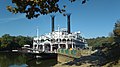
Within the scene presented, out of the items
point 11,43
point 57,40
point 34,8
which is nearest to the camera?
point 34,8

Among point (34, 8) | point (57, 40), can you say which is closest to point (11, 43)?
point (57, 40)

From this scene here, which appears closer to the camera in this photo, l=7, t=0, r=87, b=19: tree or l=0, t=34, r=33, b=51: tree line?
l=7, t=0, r=87, b=19: tree

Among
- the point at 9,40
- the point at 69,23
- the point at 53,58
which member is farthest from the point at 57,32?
the point at 9,40

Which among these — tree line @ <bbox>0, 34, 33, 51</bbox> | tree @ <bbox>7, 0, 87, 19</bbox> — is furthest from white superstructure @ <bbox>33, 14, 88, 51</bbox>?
tree @ <bbox>7, 0, 87, 19</bbox>

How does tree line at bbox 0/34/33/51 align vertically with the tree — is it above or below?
above

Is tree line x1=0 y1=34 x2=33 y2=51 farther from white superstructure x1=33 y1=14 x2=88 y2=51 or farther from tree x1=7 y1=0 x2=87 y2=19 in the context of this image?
tree x1=7 y1=0 x2=87 y2=19

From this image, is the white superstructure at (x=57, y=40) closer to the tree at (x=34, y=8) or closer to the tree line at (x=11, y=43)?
the tree line at (x=11, y=43)

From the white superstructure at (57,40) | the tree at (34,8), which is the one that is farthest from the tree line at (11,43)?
the tree at (34,8)

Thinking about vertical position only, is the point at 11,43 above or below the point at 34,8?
above

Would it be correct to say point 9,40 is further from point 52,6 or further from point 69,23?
point 52,6

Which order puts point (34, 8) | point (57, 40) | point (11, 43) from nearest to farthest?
point (34, 8), point (57, 40), point (11, 43)

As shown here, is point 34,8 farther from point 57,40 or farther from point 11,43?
point 11,43

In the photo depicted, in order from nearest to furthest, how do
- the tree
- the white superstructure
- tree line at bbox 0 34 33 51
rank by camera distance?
1. the tree
2. the white superstructure
3. tree line at bbox 0 34 33 51

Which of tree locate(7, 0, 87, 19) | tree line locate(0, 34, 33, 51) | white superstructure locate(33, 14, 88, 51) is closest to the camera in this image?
tree locate(7, 0, 87, 19)
